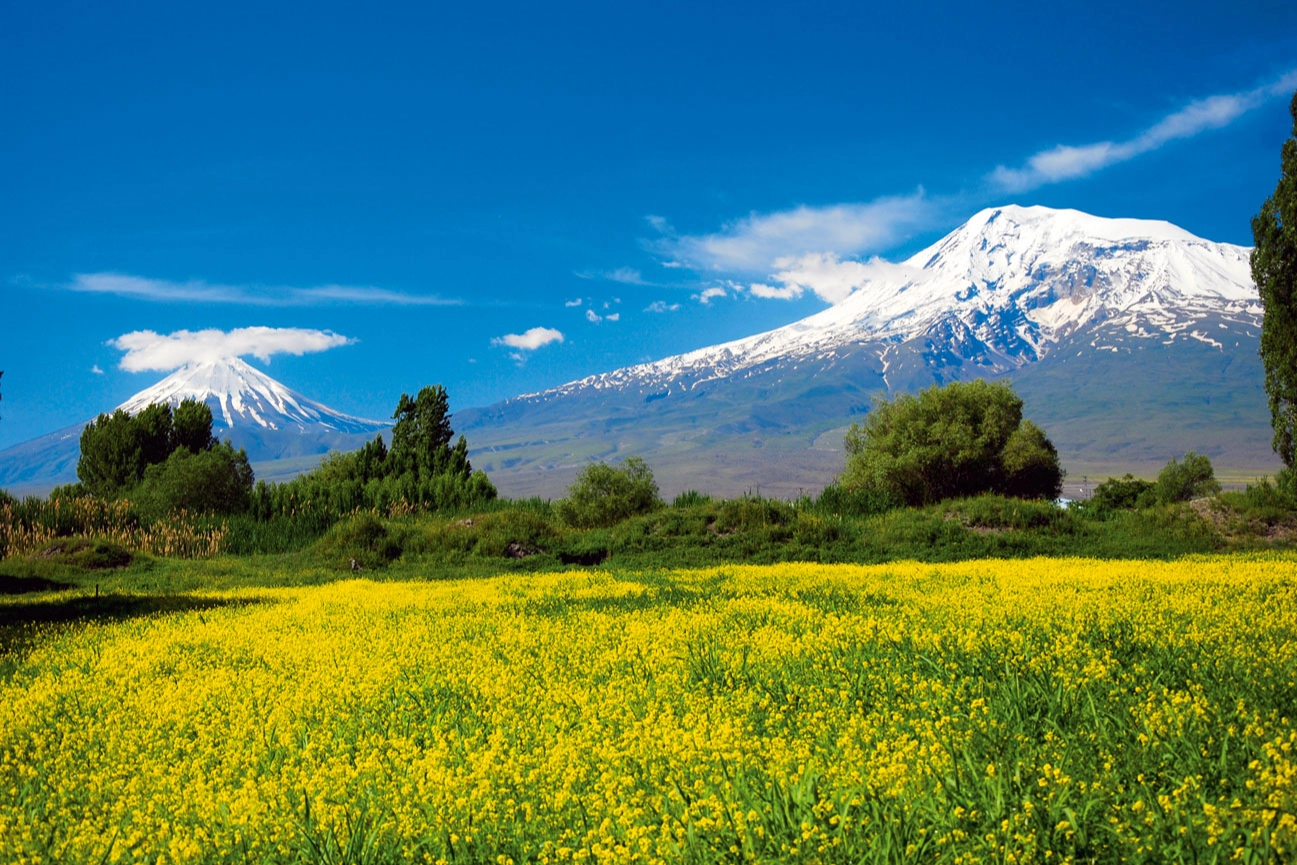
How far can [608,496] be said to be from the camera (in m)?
29.7

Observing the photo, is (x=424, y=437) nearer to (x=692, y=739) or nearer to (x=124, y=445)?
(x=124, y=445)

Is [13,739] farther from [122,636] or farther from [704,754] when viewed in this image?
[704,754]

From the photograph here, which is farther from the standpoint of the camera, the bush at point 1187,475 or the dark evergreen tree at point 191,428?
the bush at point 1187,475

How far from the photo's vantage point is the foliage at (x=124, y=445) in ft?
155

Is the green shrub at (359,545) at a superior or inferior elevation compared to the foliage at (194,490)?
inferior

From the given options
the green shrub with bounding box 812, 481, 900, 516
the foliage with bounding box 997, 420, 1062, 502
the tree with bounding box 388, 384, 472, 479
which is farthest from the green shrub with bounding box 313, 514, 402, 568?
the foliage with bounding box 997, 420, 1062, 502

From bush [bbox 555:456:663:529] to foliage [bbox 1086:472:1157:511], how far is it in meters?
15.7

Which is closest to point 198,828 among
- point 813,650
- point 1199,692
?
point 813,650

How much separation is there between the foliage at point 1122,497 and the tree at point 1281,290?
427 cm

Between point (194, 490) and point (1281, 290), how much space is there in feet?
132

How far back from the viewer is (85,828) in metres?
Answer: 5.00

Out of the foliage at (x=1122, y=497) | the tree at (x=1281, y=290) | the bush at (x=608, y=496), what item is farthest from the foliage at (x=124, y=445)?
the tree at (x=1281, y=290)

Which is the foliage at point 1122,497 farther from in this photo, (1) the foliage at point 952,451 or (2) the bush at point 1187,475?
(2) the bush at point 1187,475

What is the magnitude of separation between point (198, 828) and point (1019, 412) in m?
43.8
